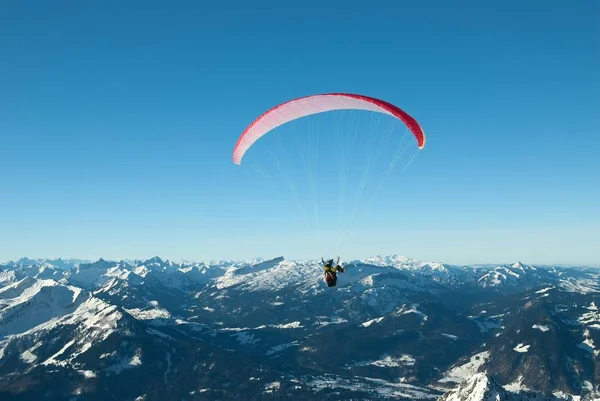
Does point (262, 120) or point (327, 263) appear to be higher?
point (262, 120)

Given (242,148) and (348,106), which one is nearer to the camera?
(348,106)

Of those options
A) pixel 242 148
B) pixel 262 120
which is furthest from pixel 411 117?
pixel 242 148

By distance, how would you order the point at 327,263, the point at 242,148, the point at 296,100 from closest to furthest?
the point at 296,100 < the point at 327,263 < the point at 242,148

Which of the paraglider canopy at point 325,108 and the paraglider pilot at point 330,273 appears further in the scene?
the paraglider pilot at point 330,273

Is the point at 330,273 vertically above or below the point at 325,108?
below

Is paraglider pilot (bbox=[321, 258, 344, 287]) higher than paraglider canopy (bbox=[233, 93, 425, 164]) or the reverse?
the reverse

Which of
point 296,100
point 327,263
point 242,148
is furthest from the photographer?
point 242,148

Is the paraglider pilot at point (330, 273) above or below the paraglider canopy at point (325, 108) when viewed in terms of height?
below

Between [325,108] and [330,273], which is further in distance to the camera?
[330,273]

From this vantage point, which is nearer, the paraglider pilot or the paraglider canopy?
the paraglider canopy

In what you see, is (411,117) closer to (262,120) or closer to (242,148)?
(262,120)
